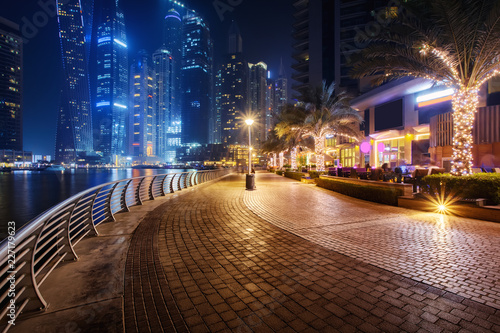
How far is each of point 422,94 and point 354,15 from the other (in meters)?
35.2

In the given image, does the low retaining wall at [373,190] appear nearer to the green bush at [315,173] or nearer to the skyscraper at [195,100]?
the green bush at [315,173]

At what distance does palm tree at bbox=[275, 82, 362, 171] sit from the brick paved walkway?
13658 millimetres

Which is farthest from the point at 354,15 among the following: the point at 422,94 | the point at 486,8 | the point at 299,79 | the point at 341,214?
the point at 341,214

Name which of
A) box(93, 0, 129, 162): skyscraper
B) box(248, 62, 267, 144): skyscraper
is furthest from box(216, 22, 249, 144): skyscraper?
box(93, 0, 129, 162): skyscraper

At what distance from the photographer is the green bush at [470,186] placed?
23.3ft

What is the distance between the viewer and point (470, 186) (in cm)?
751

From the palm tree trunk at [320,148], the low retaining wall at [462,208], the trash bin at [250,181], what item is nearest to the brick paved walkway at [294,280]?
the low retaining wall at [462,208]

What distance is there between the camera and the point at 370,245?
4.64 meters

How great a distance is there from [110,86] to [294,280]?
220 m

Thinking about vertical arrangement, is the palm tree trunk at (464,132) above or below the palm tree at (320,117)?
below

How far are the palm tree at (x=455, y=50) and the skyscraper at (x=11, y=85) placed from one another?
111m

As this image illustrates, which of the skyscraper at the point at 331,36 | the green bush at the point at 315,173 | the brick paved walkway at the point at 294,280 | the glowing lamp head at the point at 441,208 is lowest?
the brick paved walkway at the point at 294,280

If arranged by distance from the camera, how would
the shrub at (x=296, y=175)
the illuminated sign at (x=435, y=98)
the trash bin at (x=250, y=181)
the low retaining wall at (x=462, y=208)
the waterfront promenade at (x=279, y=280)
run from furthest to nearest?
1. the shrub at (x=296, y=175)
2. the illuminated sign at (x=435, y=98)
3. the trash bin at (x=250, y=181)
4. the low retaining wall at (x=462, y=208)
5. the waterfront promenade at (x=279, y=280)

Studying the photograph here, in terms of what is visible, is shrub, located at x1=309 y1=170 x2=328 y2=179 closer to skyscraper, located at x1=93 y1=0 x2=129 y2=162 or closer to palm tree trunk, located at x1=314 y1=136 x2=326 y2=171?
palm tree trunk, located at x1=314 y1=136 x2=326 y2=171
